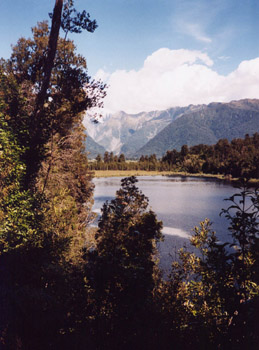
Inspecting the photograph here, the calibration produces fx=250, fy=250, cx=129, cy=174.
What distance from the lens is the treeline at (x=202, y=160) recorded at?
146500 mm

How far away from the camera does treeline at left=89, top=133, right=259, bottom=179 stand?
14650 cm

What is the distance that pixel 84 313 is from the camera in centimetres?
511

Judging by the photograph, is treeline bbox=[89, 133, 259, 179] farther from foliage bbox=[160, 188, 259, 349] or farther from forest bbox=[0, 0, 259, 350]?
foliage bbox=[160, 188, 259, 349]

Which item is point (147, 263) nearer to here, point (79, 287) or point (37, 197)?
point (79, 287)

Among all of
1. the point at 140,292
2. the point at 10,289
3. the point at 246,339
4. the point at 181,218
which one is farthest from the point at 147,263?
the point at 181,218

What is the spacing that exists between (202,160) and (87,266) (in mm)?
181596

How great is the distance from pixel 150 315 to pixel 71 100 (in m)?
10.8

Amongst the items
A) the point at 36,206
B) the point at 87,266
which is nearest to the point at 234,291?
the point at 87,266

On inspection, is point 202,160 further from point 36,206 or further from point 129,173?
point 36,206

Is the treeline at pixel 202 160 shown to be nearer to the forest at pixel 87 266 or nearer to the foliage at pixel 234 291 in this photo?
the forest at pixel 87 266

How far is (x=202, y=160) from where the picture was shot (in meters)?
178

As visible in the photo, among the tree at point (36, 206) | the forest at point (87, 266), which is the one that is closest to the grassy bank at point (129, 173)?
the tree at point (36, 206)

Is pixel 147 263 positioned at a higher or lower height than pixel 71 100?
lower

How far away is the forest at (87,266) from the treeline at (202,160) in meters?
132
